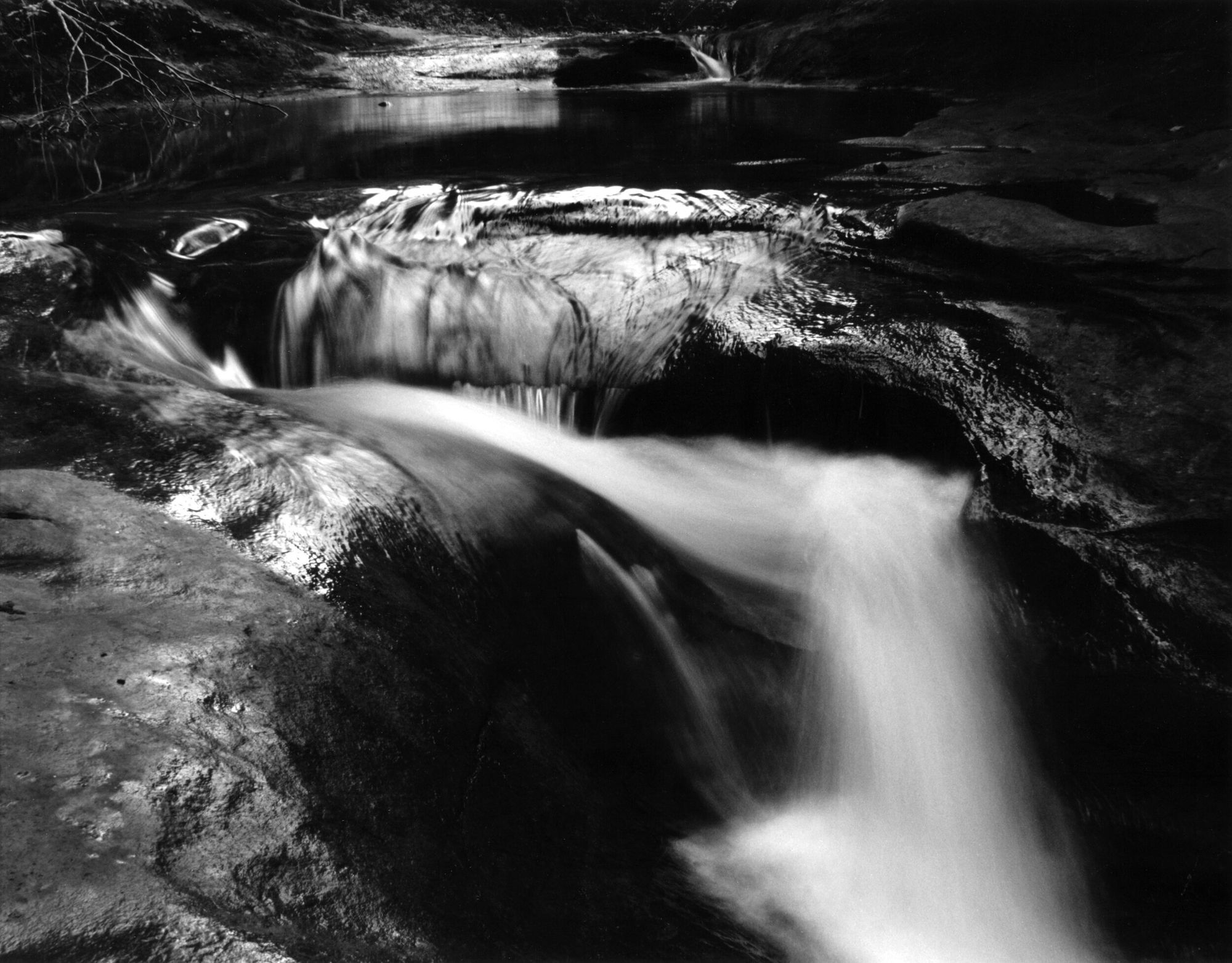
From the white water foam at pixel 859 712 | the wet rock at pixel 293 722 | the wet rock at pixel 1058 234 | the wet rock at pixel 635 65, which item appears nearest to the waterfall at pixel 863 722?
the white water foam at pixel 859 712

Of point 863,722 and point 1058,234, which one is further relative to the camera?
point 1058,234

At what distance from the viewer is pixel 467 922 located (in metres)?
1.63

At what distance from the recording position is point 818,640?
9.25 feet

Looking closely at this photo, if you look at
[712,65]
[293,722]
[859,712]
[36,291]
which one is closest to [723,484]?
[859,712]

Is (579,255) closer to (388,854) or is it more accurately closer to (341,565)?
(341,565)

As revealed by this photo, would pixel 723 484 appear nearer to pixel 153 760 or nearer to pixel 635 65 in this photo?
pixel 153 760

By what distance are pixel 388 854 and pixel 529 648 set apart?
2.54 feet

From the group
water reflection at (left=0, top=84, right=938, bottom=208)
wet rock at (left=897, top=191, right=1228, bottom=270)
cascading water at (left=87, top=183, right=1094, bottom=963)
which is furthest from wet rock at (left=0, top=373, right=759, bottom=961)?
water reflection at (left=0, top=84, right=938, bottom=208)

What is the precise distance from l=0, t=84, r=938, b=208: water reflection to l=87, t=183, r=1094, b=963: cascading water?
1.86m

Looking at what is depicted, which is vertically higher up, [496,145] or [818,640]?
[496,145]

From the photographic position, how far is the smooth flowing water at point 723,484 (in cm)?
245

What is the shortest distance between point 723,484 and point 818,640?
74cm

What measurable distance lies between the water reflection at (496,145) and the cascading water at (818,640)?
186cm

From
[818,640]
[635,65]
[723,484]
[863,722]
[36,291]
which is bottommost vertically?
[863,722]
